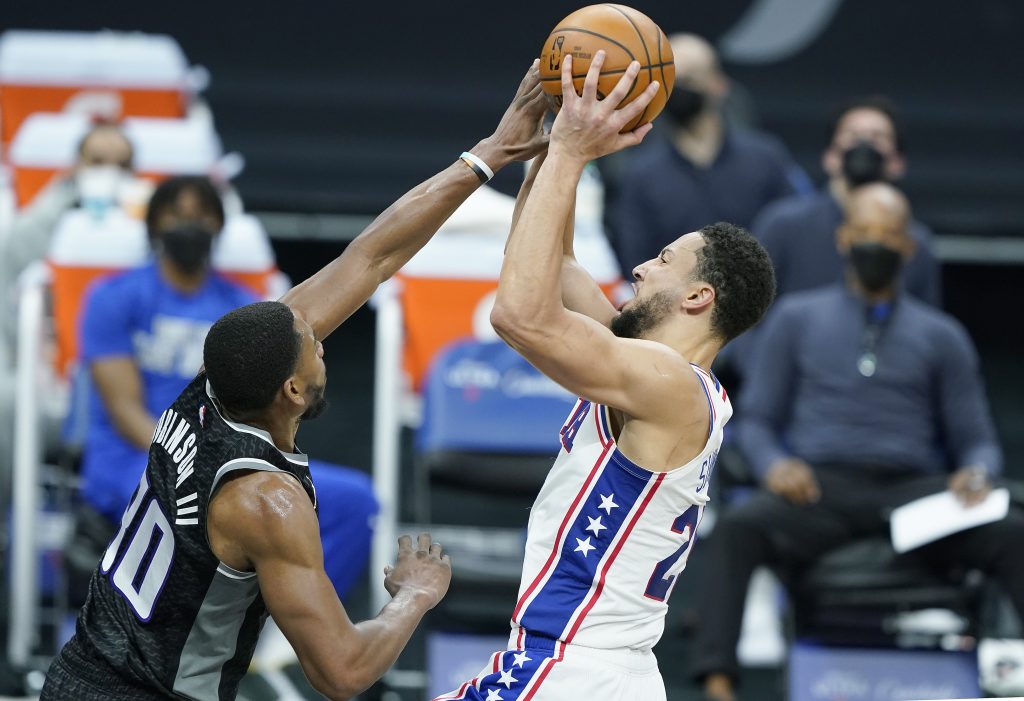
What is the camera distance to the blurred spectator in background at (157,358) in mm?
5797

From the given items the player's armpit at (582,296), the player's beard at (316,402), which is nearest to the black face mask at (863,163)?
the player's armpit at (582,296)

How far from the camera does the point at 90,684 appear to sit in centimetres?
364

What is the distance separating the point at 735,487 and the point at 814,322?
0.67 m

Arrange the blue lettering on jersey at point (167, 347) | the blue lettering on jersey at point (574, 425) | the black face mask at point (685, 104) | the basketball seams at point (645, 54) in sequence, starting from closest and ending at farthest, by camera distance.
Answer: the basketball seams at point (645, 54)
the blue lettering on jersey at point (574, 425)
the blue lettering on jersey at point (167, 347)
the black face mask at point (685, 104)

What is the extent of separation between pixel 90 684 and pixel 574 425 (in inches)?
45.4

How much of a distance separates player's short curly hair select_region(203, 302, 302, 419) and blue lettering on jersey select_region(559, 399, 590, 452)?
62 centimetres

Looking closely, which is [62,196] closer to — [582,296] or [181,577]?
[582,296]

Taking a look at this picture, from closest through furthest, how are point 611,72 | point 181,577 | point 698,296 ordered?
point 181,577
point 611,72
point 698,296

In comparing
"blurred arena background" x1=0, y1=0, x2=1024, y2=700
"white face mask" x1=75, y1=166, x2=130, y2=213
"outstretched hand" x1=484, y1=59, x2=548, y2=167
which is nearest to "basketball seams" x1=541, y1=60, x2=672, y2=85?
"outstretched hand" x1=484, y1=59, x2=548, y2=167

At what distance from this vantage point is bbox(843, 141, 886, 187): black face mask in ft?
22.8

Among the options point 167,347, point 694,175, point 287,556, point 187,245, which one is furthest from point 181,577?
point 694,175

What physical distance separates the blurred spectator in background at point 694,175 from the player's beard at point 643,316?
312 cm

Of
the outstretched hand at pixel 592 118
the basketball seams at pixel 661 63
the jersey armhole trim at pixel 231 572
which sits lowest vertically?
the jersey armhole trim at pixel 231 572

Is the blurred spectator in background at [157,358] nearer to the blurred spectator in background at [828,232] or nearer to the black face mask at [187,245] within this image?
the black face mask at [187,245]
